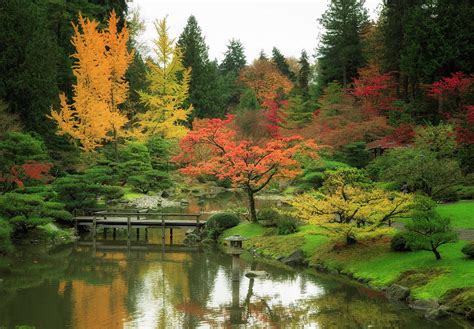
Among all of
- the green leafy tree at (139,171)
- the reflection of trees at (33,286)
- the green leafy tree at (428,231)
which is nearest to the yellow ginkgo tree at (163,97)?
the green leafy tree at (139,171)

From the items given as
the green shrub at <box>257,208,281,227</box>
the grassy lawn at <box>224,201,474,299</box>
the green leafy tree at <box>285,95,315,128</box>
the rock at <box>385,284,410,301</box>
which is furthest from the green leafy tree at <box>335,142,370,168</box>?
the rock at <box>385,284,410,301</box>

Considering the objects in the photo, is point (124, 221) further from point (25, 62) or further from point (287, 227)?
point (25, 62)

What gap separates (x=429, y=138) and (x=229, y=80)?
51751 mm

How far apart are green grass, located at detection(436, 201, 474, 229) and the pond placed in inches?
228

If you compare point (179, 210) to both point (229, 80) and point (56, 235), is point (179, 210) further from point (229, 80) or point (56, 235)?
point (229, 80)

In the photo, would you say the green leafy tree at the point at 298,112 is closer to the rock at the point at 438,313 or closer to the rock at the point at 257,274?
the rock at the point at 257,274

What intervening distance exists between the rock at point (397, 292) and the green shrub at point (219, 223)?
12323 millimetres

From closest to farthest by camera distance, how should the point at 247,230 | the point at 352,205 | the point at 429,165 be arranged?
1. the point at 352,205
2. the point at 429,165
3. the point at 247,230

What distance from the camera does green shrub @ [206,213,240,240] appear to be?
27128mm

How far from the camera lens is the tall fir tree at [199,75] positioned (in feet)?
192

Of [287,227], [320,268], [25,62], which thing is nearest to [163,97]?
Answer: [25,62]

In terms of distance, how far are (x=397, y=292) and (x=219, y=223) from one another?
12958 millimetres

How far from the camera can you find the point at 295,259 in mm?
21328

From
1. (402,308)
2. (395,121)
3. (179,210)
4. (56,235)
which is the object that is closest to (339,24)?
(395,121)
